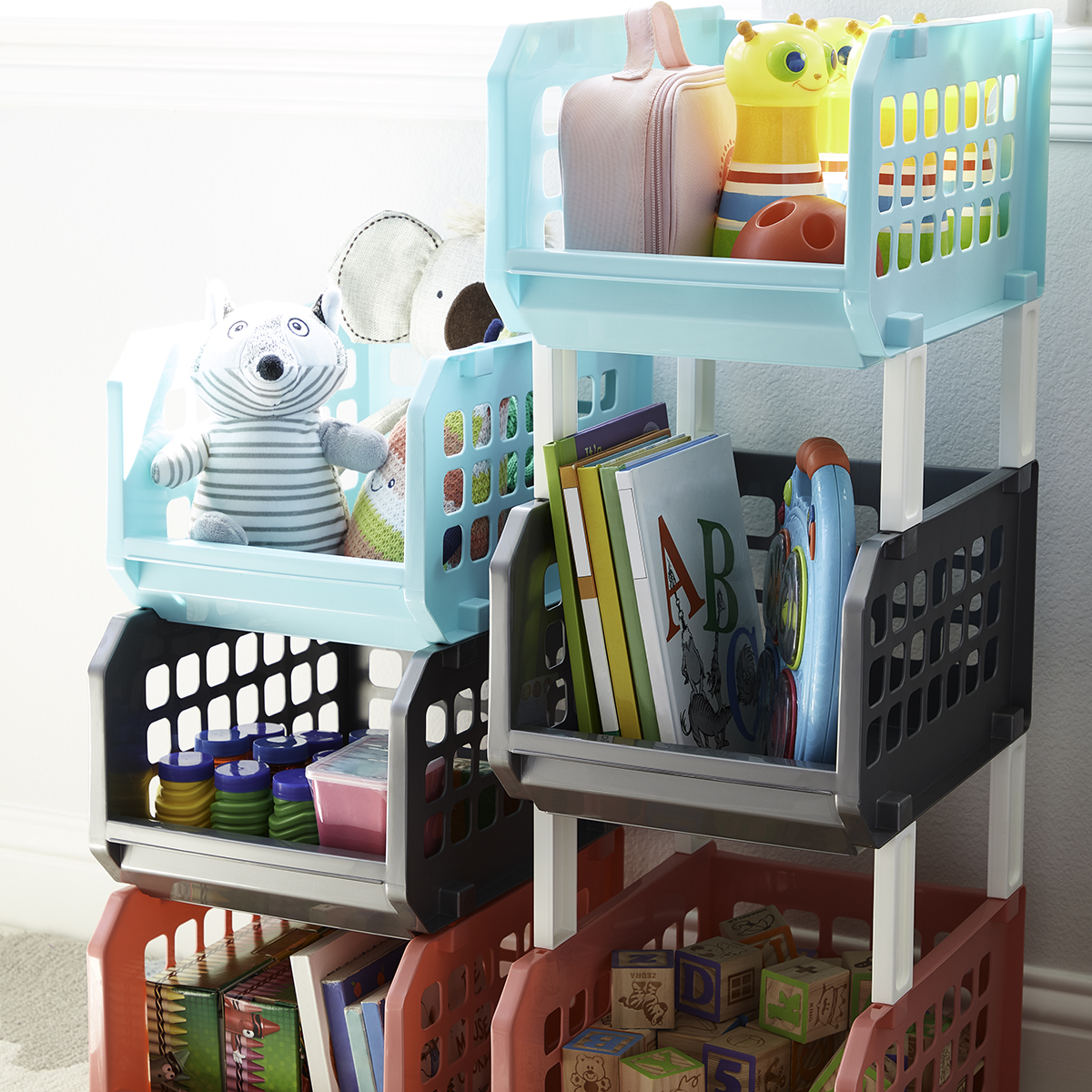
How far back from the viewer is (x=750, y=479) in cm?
152

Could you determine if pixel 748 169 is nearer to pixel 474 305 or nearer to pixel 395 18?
pixel 474 305

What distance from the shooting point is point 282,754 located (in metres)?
1.45

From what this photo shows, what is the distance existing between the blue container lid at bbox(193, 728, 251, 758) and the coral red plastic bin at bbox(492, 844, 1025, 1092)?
1.18 feet

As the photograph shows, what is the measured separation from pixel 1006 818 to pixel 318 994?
2.05 ft

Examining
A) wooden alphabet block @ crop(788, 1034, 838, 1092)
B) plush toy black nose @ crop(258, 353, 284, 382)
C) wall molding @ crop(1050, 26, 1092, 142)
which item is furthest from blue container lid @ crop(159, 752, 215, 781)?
wall molding @ crop(1050, 26, 1092, 142)

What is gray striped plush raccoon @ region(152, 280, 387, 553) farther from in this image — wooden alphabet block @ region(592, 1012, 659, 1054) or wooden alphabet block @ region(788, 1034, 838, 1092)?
wooden alphabet block @ region(788, 1034, 838, 1092)

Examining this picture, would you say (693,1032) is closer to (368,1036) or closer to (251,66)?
(368,1036)

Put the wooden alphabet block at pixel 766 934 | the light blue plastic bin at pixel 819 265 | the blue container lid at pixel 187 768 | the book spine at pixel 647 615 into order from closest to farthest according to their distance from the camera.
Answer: the light blue plastic bin at pixel 819 265 → the book spine at pixel 647 615 → the blue container lid at pixel 187 768 → the wooden alphabet block at pixel 766 934

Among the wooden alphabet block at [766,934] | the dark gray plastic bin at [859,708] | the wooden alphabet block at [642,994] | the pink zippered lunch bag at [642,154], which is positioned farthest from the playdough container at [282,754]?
the pink zippered lunch bag at [642,154]

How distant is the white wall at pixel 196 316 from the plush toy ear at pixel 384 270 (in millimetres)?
150

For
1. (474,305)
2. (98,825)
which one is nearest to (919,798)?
(474,305)

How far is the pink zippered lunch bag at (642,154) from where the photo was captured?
3.79 feet

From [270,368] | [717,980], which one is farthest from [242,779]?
[717,980]

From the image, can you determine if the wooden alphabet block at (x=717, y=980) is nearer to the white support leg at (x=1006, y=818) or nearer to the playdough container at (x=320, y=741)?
the white support leg at (x=1006, y=818)
